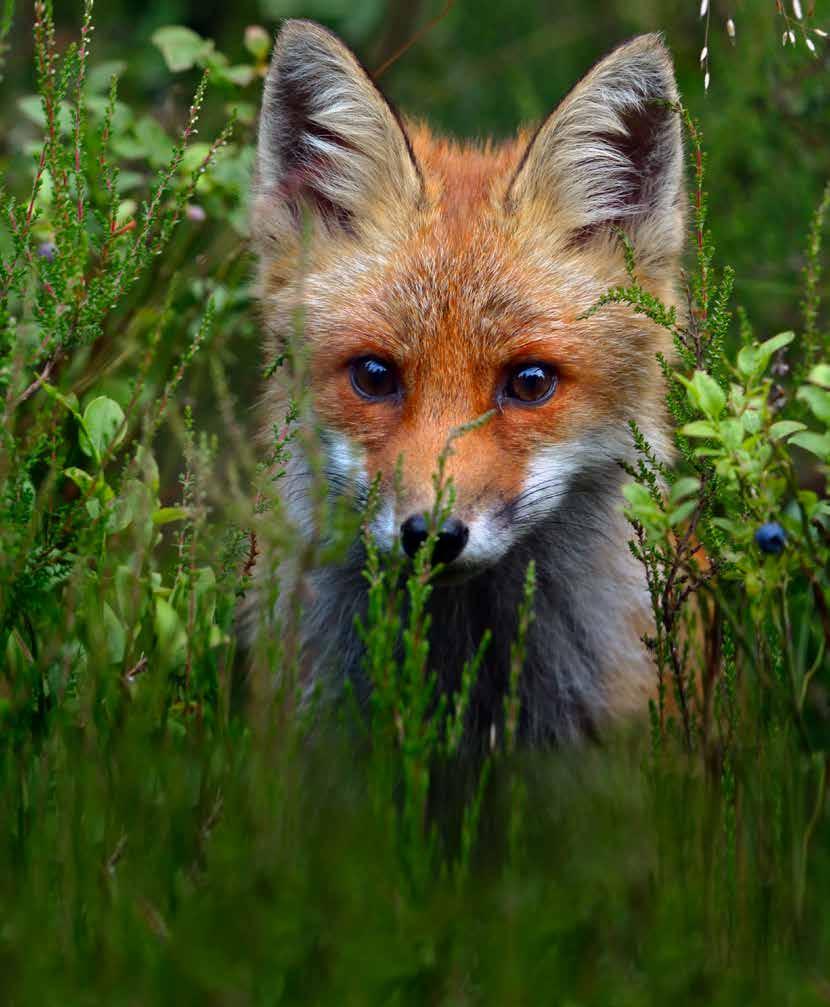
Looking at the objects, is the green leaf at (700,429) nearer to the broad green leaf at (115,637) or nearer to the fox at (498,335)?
the fox at (498,335)

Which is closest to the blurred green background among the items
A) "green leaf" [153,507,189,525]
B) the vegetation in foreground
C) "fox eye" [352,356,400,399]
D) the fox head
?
the fox head

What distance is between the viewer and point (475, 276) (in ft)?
10.5

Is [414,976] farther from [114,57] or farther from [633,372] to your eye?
[114,57]

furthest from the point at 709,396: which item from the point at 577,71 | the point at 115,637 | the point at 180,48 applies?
the point at 577,71

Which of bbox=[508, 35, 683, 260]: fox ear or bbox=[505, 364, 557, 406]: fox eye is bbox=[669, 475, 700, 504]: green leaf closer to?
bbox=[505, 364, 557, 406]: fox eye

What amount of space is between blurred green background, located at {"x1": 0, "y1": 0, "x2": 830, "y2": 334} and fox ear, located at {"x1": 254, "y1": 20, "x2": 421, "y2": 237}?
955mm

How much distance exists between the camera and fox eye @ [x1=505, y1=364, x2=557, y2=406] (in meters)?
3.11

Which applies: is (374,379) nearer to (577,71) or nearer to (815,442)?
(815,442)

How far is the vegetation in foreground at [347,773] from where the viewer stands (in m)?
1.92

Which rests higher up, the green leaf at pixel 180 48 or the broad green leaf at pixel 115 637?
the green leaf at pixel 180 48

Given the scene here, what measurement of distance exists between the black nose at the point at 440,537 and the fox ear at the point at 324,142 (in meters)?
1.12

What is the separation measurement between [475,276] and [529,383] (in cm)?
31

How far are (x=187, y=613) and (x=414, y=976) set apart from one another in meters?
1.15

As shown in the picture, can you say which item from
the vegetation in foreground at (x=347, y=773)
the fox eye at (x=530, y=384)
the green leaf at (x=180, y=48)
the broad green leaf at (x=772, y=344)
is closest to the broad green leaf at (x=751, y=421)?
the vegetation in foreground at (x=347, y=773)
